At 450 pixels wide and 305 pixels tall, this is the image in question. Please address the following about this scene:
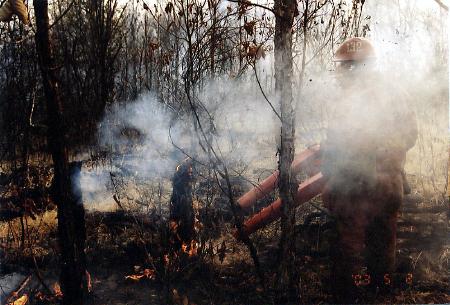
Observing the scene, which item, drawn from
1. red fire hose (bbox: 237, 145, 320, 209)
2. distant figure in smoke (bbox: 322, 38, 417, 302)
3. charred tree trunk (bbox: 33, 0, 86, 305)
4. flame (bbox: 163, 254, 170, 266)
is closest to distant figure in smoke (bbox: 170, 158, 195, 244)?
flame (bbox: 163, 254, 170, 266)

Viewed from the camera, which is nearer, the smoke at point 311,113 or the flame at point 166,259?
the flame at point 166,259

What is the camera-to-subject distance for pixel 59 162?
9.18ft

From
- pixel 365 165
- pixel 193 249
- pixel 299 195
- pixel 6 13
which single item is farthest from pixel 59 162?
pixel 365 165

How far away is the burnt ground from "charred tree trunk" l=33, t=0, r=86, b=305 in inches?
17.4

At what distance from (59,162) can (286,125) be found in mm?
1844

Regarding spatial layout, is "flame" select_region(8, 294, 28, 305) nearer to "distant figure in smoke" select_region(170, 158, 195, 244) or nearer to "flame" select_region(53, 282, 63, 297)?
"flame" select_region(53, 282, 63, 297)

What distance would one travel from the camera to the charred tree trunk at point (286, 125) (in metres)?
2.80

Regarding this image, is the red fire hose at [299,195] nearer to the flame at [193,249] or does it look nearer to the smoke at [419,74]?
the flame at [193,249]

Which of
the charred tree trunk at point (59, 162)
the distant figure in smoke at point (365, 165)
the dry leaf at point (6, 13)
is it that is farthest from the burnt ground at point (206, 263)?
the dry leaf at point (6, 13)

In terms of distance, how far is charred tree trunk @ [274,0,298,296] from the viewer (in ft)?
9.20

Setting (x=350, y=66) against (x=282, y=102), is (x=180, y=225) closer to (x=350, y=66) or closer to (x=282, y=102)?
(x=282, y=102)

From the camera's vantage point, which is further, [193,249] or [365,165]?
[193,249]

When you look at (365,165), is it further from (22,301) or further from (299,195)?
(22,301)

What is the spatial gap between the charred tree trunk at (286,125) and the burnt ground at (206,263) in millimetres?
408
